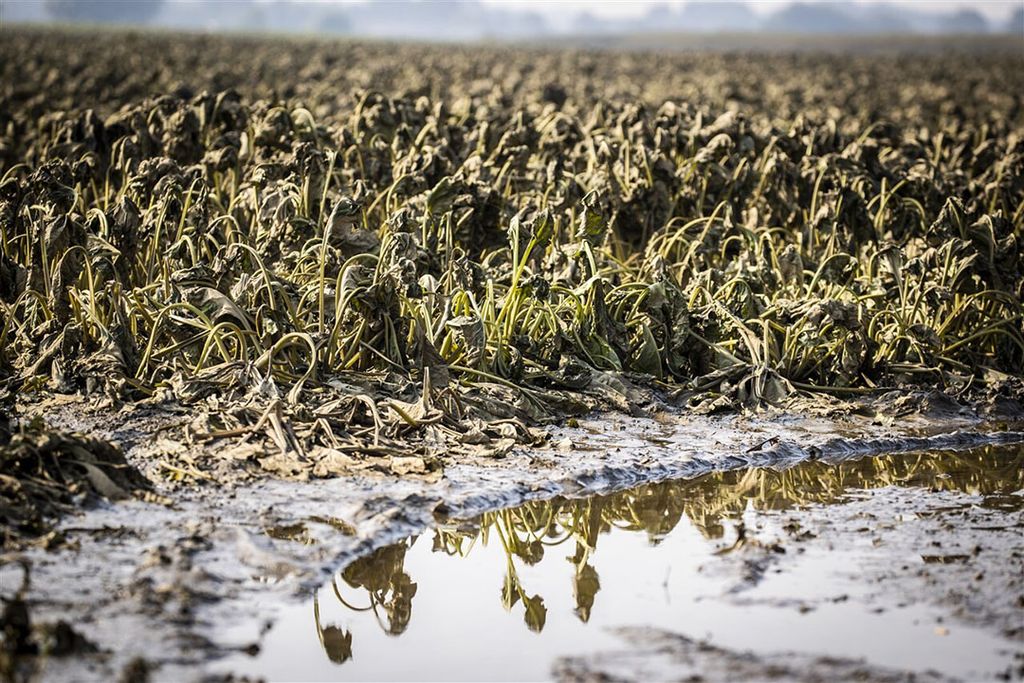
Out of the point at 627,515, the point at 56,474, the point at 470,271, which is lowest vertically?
the point at 627,515

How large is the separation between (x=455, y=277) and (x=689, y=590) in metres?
2.84

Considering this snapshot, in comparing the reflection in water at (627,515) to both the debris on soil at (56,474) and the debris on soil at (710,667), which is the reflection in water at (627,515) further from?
the debris on soil at (56,474)

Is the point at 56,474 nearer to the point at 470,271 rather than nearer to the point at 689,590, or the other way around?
the point at 689,590

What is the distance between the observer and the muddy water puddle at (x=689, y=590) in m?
3.65

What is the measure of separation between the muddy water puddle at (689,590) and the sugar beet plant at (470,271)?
2.94 ft

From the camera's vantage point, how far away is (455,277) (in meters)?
6.71

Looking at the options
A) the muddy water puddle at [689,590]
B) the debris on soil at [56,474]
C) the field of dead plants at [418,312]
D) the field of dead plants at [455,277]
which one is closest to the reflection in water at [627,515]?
the muddy water puddle at [689,590]

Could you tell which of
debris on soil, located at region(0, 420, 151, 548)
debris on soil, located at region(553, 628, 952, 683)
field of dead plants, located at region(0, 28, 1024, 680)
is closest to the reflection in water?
field of dead plants, located at region(0, 28, 1024, 680)

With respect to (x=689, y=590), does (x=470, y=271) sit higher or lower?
higher

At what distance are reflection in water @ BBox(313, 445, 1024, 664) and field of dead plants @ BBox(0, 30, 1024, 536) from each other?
1.94 ft

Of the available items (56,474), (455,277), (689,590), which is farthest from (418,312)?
(689,590)

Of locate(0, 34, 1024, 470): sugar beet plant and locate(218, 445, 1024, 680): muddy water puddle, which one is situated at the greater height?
locate(0, 34, 1024, 470): sugar beet plant

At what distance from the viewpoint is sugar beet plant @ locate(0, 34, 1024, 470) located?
19.4 ft

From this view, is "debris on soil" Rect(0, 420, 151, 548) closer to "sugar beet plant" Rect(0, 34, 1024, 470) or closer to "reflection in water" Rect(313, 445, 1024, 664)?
"sugar beet plant" Rect(0, 34, 1024, 470)
